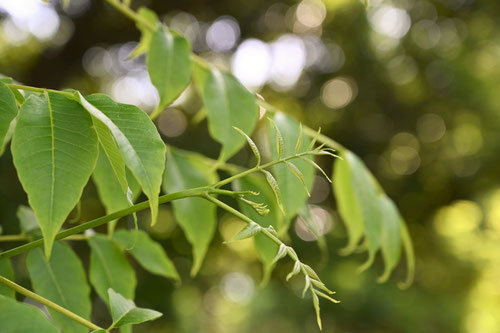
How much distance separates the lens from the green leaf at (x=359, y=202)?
553mm

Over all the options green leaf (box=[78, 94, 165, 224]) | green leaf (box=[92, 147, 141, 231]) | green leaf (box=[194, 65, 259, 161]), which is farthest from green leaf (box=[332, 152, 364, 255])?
green leaf (box=[78, 94, 165, 224])

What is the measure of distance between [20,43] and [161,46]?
7.73 ft

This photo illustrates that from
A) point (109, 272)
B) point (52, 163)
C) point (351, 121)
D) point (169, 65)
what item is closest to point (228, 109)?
point (169, 65)

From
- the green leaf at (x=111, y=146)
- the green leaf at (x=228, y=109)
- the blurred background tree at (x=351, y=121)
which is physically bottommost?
the blurred background tree at (x=351, y=121)

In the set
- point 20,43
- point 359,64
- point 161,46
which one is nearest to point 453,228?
point 359,64

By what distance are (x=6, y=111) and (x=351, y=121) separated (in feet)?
9.24

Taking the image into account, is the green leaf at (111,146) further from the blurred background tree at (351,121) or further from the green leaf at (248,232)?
the blurred background tree at (351,121)

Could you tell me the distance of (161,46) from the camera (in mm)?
534

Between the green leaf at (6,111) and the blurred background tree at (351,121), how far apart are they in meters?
2.10

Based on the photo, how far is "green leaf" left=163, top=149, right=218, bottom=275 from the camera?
0.56 metres

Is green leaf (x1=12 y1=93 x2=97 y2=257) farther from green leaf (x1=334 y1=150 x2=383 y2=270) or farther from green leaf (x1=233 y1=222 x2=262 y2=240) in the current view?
green leaf (x1=334 y1=150 x2=383 y2=270)

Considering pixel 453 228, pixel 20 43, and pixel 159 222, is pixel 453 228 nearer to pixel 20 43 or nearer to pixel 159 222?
pixel 159 222

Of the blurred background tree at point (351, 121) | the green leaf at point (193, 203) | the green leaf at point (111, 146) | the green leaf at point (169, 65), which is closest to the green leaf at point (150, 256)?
the green leaf at point (193, 203)

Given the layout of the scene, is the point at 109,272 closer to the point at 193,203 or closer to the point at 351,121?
the point at 193,203
